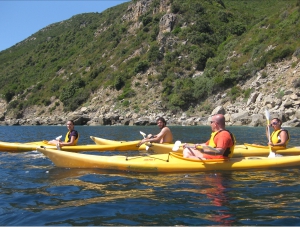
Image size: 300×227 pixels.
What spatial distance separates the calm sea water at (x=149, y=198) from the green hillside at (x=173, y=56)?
990 inches

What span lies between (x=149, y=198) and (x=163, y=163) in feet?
6.85

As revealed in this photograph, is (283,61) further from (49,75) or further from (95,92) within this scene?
(49,75)

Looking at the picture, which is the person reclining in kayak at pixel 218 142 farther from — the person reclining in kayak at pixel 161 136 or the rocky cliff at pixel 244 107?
the rocky cliff at pixel 244 107

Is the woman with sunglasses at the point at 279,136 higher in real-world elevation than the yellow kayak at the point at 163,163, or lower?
higher

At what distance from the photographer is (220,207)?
4.62 metres

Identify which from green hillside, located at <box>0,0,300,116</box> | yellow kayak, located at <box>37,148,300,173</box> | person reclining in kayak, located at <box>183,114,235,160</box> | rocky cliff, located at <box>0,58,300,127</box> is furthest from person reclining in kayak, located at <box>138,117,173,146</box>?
green hillside, located at <box>0,0,300,116</box>

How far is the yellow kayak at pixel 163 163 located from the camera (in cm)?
705

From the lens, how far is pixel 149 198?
16.9ft

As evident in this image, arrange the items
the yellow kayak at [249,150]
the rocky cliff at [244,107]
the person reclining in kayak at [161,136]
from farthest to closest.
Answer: the rocky cliff at [244,107] < the person reclining in kayak at [161,136] < the yellow kayak at [249,150]

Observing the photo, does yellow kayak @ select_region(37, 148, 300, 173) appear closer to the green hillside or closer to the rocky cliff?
the rocky cliff

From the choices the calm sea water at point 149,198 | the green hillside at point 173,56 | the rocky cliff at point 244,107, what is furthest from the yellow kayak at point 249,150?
the green hillside at point 173,56

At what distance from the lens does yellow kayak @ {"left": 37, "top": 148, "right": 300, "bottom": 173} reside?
23.1 feet

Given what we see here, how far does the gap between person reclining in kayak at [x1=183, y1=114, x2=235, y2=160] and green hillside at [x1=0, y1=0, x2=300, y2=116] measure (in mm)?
24257

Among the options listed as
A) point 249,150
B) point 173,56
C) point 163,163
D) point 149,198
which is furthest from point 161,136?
point 173,56
